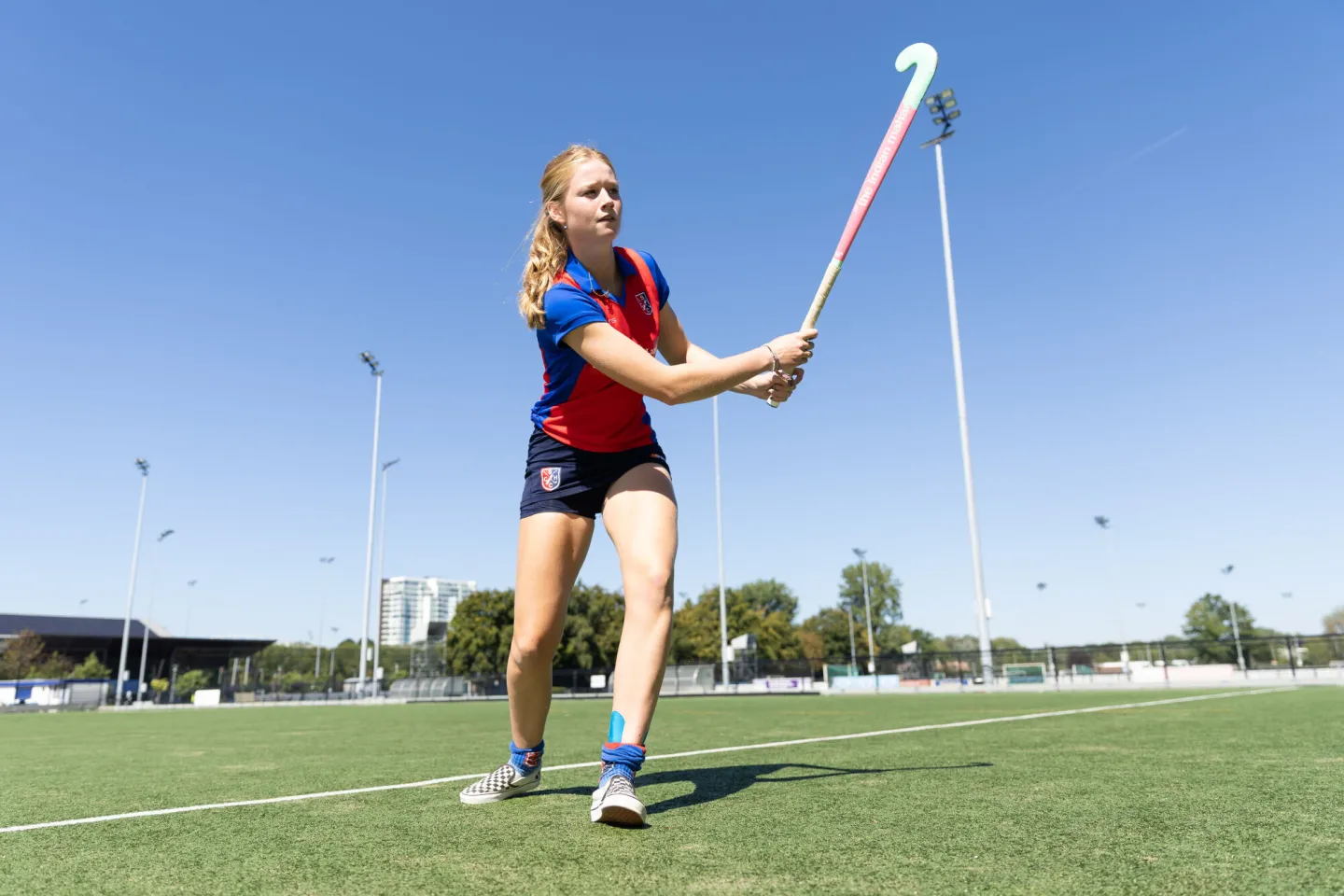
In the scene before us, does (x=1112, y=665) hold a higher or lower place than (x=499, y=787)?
lower

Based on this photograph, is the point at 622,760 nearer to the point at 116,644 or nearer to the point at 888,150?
the point at 888,150

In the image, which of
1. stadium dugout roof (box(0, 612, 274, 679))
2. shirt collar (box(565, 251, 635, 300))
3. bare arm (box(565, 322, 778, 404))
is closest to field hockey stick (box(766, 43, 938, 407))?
bare arm (box(565, 322, 778, 404))

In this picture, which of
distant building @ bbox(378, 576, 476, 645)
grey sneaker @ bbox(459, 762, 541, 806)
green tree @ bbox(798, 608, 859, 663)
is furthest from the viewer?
distant building @ bbox(378, 576, 476, 645)

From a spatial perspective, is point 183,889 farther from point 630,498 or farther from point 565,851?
point 630,498

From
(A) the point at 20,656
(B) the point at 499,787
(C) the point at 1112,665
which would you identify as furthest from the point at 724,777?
(A) the point at 20,656

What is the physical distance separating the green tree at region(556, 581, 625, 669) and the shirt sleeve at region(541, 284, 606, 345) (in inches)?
1770

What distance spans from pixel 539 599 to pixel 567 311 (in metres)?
1.03

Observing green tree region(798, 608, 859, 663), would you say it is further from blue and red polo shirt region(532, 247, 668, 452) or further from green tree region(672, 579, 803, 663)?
blue and red polo shirt region(532, 247, 668, 452)

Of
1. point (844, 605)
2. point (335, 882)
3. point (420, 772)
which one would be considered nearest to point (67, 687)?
point (420, 772)

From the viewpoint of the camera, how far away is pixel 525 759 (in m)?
3.12

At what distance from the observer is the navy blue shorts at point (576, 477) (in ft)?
10.0

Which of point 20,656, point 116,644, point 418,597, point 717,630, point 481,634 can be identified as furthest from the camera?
point 418,597

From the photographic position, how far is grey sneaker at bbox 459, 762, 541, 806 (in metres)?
2.91

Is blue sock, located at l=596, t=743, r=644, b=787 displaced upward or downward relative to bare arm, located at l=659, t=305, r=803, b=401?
downward
